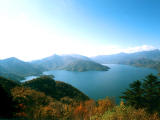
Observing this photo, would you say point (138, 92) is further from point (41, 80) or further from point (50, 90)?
point (41, 80)

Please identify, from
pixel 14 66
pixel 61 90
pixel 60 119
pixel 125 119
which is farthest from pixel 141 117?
pixel 14 66

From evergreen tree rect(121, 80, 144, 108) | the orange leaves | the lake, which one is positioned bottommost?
the lake

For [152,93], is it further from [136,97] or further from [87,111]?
[87,111]

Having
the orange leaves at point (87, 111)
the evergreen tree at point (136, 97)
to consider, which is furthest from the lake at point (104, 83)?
the orange leaves at point (87, 111)

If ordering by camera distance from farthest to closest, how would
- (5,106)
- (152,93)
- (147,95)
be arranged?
1. (147,95)
2. (152,93)
3. (5,106)

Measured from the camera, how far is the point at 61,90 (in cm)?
4969

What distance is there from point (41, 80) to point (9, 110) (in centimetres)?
5071

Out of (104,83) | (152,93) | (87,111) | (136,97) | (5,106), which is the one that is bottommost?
(104,83)

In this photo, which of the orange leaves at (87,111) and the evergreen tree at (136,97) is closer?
the orange leaves at (87,111)

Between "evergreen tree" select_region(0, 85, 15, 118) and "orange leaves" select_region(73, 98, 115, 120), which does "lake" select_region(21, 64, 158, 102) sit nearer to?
"orange leaves" select_region(73, 98, 115, 120)

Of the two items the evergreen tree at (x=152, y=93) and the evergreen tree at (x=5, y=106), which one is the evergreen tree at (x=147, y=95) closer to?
the evergreen tree at (x=152, y=93)

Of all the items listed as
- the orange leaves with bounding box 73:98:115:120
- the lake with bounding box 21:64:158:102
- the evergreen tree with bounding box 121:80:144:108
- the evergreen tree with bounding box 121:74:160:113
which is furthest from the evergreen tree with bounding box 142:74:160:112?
the lake with bounding box 21:64:158:102

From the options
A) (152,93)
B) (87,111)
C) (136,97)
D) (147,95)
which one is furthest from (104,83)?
(87,111)

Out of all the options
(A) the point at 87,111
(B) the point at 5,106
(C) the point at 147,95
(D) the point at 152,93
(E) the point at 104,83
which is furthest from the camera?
(E) the point at 104,83
